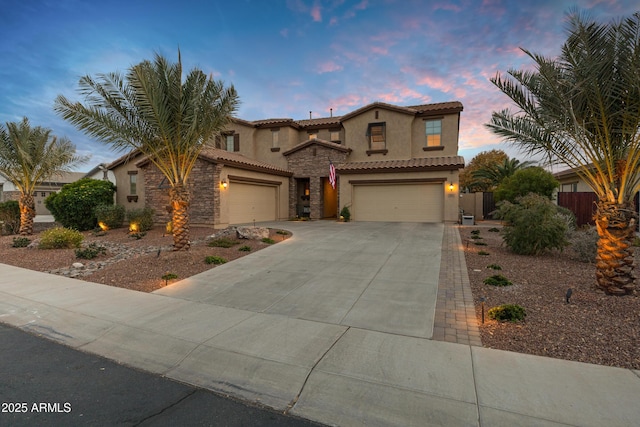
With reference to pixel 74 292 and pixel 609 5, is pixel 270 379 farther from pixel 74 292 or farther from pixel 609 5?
pixel 609 5

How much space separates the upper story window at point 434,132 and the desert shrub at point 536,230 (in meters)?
11.6

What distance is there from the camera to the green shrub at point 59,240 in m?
11.0

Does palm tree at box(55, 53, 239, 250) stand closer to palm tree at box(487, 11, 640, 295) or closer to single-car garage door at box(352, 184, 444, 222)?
palm tree at box(487, 11, 640, 295)

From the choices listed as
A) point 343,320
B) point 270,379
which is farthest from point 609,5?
point 270,379

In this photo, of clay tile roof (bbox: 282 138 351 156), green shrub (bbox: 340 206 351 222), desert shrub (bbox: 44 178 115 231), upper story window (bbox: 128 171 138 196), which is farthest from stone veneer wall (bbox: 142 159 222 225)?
green shrub (bbox: 340 206 351 222)

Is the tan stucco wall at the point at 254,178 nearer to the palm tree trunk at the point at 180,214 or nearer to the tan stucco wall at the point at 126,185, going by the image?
the palm tree trunk at the point at 180,214

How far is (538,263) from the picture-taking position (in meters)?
8.18

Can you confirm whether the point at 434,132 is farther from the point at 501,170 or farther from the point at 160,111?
the point at 160,111

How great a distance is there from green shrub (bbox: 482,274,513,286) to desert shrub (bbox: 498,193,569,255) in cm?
342

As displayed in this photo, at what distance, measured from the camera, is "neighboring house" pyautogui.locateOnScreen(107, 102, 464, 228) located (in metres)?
16.6

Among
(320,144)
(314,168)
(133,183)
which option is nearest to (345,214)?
(314,168)

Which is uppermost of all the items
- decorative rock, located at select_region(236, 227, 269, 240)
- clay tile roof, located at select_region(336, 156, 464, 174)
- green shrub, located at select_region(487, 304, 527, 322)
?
clay tile roof, located at select_region(336, 156, 464, 174)

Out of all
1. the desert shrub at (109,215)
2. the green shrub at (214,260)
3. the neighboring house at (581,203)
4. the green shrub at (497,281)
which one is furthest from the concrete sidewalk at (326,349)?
the neighboring house at (581,203)

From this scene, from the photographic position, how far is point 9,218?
1705 cm
